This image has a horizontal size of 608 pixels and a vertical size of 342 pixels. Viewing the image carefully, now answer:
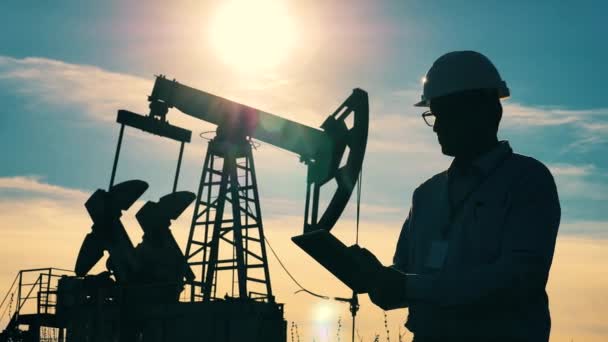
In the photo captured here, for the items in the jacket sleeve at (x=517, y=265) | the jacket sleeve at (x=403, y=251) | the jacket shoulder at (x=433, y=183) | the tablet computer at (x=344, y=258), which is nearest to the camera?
the jacket sleeve at (x=517, y=265)

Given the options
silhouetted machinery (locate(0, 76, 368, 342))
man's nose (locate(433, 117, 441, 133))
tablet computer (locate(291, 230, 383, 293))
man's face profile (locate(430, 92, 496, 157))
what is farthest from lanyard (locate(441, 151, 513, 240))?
silhouetted machinery (locate(0, 76, 368, 342))

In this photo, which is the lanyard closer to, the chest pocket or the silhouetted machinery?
the chest pocket

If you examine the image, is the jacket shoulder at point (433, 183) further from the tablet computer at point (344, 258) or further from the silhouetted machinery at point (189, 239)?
the silhouetted machinery at point (189, 239)

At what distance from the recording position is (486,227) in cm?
334

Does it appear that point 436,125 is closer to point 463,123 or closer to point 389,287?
point 463,123

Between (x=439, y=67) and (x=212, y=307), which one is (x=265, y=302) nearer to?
(x=212, y=307)

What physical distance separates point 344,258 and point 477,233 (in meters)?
0.57

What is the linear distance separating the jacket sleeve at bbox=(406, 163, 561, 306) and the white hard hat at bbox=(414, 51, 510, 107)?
47 centimetres

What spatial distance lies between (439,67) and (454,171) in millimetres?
478

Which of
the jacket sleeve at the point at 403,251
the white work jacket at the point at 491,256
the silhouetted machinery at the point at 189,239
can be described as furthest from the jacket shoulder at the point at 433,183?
the silhouetted machinery at the point at 189,239

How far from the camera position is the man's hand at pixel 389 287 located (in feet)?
10.7

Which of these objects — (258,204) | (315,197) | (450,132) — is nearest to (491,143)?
(450,132)

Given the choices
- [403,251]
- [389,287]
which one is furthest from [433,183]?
[389,287]

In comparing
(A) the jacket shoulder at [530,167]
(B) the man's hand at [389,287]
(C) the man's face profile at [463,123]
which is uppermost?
(C) the man's face profile at [463,123]
